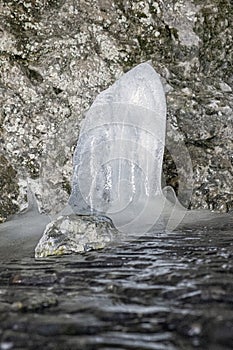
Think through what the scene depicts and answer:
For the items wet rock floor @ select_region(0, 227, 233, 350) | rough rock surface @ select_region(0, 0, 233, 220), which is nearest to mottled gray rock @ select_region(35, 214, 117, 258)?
wet rock floor @ select_region(0, 227, 233, 350)

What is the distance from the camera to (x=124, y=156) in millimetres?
5078

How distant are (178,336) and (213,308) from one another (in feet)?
0.94

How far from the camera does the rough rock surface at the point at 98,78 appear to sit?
5676 millimetres

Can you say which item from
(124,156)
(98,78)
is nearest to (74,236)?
(124,156)

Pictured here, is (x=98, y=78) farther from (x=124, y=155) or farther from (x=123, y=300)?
(x=123, y=300)

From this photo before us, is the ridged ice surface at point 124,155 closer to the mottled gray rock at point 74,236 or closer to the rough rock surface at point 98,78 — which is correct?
the rough rock surface at point 98,78

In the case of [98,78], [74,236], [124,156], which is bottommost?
[74,236]

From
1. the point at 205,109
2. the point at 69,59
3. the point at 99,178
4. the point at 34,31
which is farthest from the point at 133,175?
the point at 34,31

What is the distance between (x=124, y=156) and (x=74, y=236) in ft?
5.20

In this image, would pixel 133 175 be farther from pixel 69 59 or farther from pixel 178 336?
pixel 178 336

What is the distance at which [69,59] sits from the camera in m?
5.92

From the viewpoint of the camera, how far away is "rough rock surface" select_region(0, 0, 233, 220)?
5676mm

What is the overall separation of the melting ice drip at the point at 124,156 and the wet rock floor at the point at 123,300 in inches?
67.4

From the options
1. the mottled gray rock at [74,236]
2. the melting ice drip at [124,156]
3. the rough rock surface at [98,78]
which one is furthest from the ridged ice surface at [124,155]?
the mottled gray rock at [74,236]
